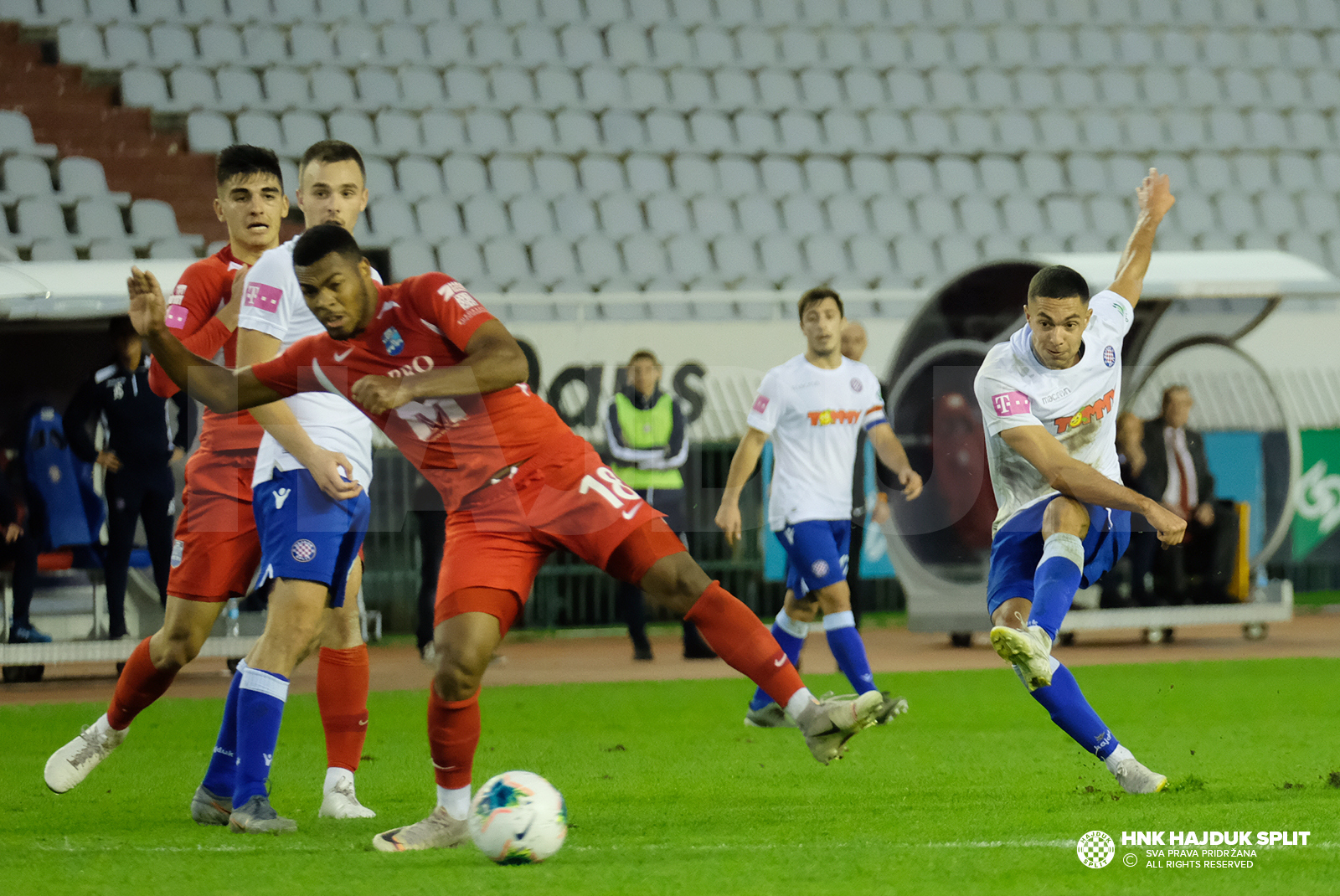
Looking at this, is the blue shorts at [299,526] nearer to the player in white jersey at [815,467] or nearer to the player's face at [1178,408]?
the player in white jersey at [815,467]

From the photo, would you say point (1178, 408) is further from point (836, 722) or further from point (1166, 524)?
point (836, 722)

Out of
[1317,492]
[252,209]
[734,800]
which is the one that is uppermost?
[252,209]

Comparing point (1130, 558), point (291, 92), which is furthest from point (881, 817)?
point (291, 92)

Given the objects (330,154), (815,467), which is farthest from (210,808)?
(815,467)

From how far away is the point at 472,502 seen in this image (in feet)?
15.4

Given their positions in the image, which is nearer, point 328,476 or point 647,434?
point 328,476

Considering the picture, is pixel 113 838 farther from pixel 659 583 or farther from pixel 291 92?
pixel 291 92

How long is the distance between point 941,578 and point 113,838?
25.0ft

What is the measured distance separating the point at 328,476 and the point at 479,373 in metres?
0.84

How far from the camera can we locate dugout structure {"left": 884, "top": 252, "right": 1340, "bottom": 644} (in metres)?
11.5

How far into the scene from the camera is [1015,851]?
4.38m

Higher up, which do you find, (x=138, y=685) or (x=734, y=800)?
(x=138, y=685)

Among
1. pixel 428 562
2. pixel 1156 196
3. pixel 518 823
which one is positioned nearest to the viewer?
pixel 518 823

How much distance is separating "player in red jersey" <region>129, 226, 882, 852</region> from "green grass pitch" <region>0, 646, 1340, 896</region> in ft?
1.26
